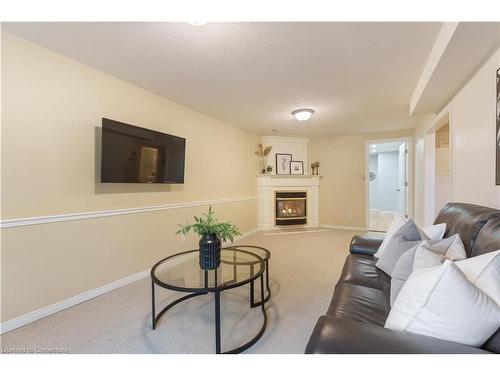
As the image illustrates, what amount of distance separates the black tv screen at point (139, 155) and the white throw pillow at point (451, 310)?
2439 millimetres

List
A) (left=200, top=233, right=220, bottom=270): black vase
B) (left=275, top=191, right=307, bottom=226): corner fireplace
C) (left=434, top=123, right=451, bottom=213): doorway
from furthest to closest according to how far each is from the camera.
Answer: (left=275, top=191, right=307, bottom=226): corner fireplace → (left=434, top=123, right=451, bottom=213): doorway → (left=200, top=233, right=220, bottom=270): black vase

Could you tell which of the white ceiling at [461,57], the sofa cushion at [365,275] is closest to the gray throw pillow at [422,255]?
the sofa cushion at [365,275]

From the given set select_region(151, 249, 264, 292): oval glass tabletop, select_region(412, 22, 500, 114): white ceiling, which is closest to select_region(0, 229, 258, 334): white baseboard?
select_region(151, 249, 264, 292): oval glass tabletop

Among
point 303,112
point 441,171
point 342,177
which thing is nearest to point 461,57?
point 303,112

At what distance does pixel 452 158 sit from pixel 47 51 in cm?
401

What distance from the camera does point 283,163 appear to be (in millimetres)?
5438

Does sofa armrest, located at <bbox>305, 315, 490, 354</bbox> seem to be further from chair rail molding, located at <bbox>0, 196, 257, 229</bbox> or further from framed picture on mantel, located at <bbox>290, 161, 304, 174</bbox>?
framed picture on mantel, located at <bbox>290, 161, 304, 174</bbox>

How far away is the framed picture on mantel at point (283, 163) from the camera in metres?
5.39

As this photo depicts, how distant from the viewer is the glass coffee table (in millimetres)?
1438

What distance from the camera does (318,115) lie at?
147 inches

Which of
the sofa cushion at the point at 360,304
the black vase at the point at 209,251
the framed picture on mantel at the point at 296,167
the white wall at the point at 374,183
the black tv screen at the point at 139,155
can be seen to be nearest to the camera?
the sofa cushion at the point at 360,304

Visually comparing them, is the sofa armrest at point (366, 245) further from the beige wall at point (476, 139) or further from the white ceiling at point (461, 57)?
the white ceiling at point (461, 57)
